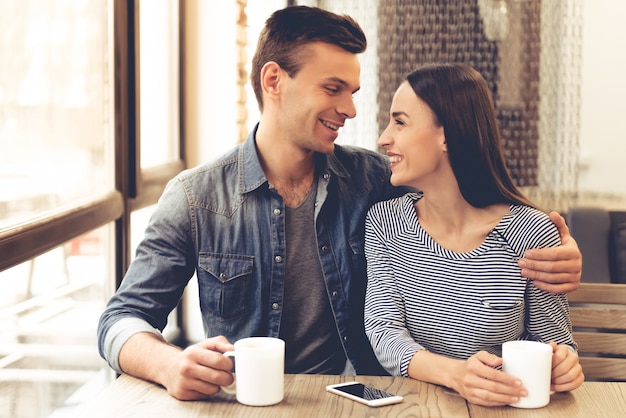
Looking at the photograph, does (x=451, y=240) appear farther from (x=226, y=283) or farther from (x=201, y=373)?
(x=201, y=373)

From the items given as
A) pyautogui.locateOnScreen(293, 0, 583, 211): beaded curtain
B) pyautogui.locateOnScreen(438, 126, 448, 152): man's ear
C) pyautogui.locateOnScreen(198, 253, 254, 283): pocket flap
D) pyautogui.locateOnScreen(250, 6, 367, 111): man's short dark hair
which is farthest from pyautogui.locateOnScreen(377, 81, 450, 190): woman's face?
pyautogui.locateOnScreen(293, 0, 583, 211): beaded curtain

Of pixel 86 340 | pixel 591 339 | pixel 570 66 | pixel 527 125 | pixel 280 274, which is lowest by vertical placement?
pixel 86 340

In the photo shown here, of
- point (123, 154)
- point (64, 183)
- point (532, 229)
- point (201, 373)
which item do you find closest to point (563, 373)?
point (532, 229)

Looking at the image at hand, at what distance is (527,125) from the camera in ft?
9.02

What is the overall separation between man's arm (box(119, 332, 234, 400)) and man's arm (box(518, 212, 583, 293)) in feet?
1.98

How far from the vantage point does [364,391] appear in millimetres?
1251

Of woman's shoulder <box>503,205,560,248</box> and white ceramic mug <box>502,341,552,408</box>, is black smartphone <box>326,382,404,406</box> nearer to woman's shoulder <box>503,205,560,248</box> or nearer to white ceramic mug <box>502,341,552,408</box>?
white ceramic mug <box>502,341,552,408</box>

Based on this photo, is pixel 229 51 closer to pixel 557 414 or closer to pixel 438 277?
pixel 438 277

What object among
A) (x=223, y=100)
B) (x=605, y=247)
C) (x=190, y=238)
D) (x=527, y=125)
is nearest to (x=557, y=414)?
(x=190, y=238)

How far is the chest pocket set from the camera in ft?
5.43

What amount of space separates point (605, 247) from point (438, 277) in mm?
861

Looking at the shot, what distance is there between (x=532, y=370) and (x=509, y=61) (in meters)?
1.75

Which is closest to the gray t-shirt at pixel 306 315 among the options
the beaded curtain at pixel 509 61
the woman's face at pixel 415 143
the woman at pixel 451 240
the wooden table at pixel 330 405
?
the woman at pixel 451 240

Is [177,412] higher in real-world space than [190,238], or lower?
lower
